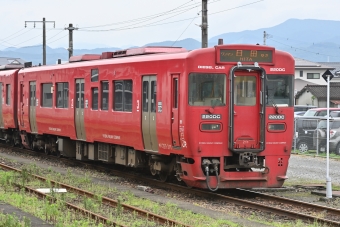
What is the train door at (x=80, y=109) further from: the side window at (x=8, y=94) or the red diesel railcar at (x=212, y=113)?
the side window at (x=8, y=94)

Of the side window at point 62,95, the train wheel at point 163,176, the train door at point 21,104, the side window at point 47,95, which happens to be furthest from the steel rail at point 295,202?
the train door at point 21,104

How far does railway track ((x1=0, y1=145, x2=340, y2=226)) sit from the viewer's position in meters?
12.6

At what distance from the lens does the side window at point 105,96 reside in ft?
62.4

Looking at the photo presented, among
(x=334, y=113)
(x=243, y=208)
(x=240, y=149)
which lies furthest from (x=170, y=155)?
(x=334, y=113)

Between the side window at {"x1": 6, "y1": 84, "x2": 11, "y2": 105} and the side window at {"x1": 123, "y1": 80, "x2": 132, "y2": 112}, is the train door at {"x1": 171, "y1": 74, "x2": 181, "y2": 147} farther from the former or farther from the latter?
the side window at {"x1": 6, "y1": 84, "x2": 11, "y2": 105}

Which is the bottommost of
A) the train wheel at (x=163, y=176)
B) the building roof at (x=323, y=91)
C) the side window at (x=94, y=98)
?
the train wheel at (x=163, y=176)

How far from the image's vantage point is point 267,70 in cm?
1534

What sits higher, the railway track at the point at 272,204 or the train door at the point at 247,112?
the train door at the point at 247,112

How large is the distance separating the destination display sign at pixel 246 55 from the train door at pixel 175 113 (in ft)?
3.51

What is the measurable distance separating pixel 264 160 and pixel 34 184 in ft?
17.8

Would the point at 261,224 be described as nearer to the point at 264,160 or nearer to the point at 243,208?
the point at 243,208

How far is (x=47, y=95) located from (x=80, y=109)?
335 cm

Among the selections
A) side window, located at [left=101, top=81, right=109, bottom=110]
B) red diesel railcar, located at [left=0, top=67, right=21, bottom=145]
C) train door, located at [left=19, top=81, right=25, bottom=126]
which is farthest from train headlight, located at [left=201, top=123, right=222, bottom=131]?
red diesel railcar, located at [left=0, top=67, right=21, bottom=145]

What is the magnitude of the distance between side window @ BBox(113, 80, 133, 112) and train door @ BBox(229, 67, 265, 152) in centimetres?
333
